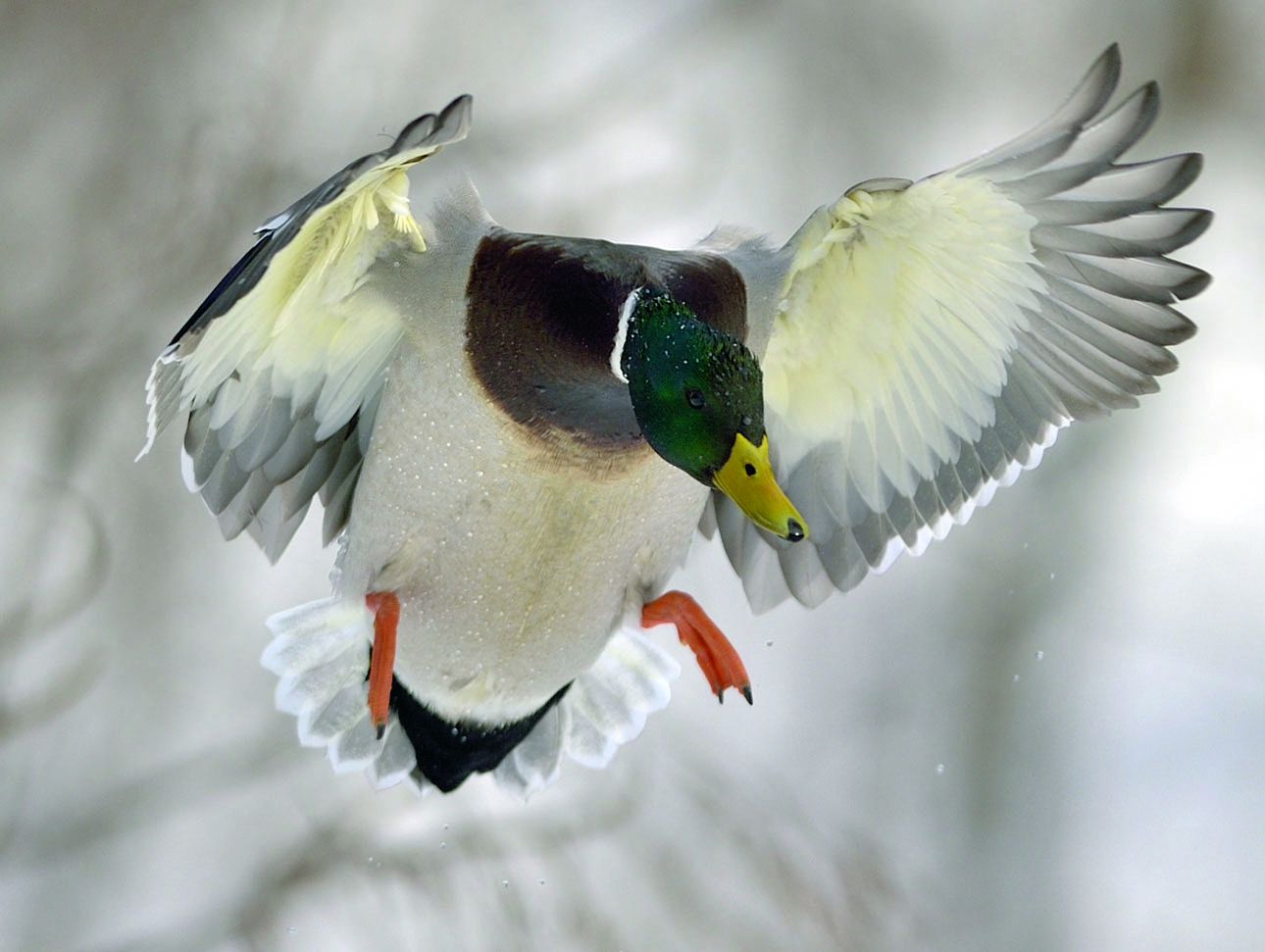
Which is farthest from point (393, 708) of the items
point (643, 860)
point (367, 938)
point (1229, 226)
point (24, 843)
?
point (1229, 226)

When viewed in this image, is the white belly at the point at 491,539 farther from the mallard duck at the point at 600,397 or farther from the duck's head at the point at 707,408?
the duck's head at the point at 707,408

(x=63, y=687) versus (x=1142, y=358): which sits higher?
(x=1142, y=358)

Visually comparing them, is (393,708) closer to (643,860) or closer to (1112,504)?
(643,860)

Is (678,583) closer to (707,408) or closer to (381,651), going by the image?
(381,651)

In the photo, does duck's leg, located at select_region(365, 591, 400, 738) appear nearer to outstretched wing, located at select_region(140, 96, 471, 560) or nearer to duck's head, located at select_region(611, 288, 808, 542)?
outstretched wing, located at select_region(140, 96, 471, 560)

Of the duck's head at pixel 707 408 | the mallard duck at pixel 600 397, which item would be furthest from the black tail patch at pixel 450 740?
the duck's head at pixel 707 408

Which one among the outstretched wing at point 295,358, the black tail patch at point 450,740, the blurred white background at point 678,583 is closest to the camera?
the outstretched wing at point 295,358
